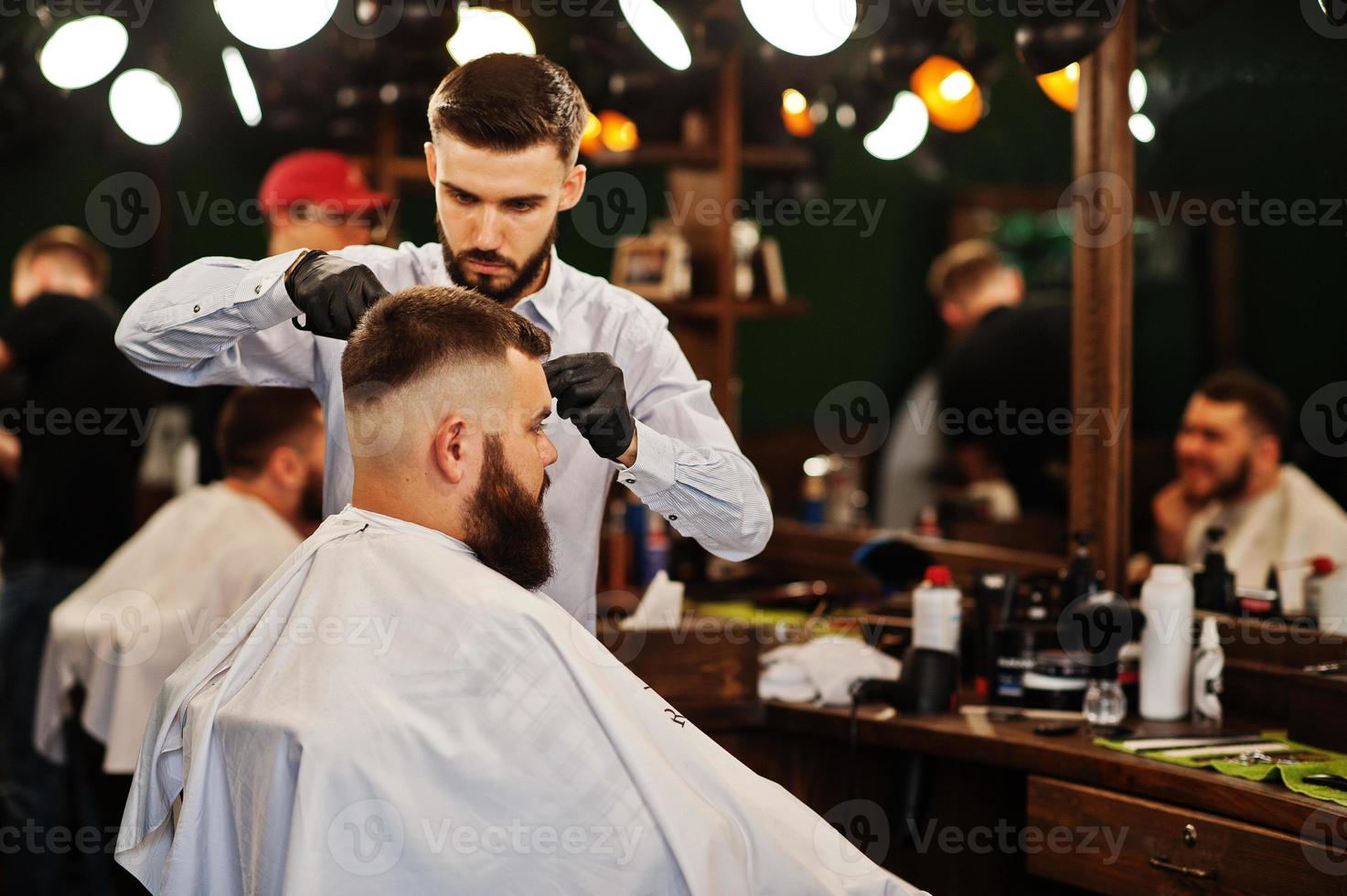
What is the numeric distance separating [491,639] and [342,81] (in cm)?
368

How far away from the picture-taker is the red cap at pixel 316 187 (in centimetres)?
325

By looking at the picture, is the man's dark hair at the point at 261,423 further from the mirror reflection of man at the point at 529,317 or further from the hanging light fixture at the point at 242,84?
the hanging light fixture at the point at 242,84

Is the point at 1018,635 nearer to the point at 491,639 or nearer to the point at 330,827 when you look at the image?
the point at 491,639

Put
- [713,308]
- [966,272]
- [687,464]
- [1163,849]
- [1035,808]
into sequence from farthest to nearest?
[966,272], [713,308], [1035,808], [1163,849], [687,464]

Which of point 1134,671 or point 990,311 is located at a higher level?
point 990,311

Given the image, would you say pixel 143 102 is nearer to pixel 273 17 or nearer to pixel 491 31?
pixel 491 31

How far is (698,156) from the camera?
388 centimetres

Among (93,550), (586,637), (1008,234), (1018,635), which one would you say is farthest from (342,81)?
(586,637)

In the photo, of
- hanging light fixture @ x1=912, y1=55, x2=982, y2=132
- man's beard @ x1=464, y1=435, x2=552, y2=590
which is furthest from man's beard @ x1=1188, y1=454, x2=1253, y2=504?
man's beard @ x1=464, y1=435, x2=552, y2=590

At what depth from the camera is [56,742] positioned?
10.2 feet

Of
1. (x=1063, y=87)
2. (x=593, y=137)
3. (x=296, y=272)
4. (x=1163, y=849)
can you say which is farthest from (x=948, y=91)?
(x=296, y=272)

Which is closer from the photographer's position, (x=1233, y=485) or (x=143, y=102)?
(x=1233, y=485)

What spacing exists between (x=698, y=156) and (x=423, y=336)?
7.94 feet

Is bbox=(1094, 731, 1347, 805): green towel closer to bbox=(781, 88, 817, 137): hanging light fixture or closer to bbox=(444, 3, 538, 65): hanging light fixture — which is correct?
bbox=(781, 88, 817, 137): hanging light fixture
